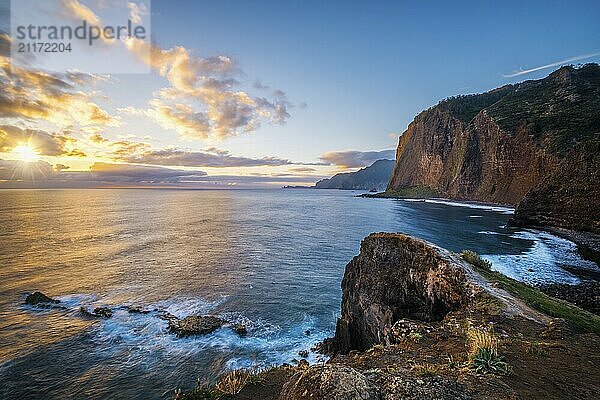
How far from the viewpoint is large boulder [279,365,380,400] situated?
4.44 m

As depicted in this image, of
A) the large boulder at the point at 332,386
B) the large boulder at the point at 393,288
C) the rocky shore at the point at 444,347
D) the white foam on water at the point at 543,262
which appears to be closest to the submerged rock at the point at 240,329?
the large boulder at the point at 393,288

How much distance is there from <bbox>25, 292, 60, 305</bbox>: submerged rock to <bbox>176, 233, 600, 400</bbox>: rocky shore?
71.8ft

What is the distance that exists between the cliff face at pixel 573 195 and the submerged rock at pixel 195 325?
160 feet

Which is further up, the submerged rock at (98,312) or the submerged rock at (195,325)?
the submerged rock at (195,325)

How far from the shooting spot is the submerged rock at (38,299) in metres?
22.6

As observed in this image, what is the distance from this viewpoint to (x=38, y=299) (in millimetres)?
22797

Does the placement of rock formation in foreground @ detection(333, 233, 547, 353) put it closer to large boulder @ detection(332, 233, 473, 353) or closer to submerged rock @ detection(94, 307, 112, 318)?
large boulder @ detection(332, 233, 473, 353)

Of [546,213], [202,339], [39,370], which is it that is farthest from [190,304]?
[546,213]

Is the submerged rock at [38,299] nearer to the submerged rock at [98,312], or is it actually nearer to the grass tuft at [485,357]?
the submerged rock at [98,312]

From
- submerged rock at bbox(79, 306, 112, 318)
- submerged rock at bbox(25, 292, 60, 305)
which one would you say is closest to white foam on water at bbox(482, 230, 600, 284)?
submerged rock at bbox(79, 306, 112, 318)

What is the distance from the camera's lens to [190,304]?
2347 centimetres

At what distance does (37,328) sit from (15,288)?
391 inches

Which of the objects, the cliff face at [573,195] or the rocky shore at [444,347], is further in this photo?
the cliff face at [573,195]

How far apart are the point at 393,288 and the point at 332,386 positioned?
1115 cm
